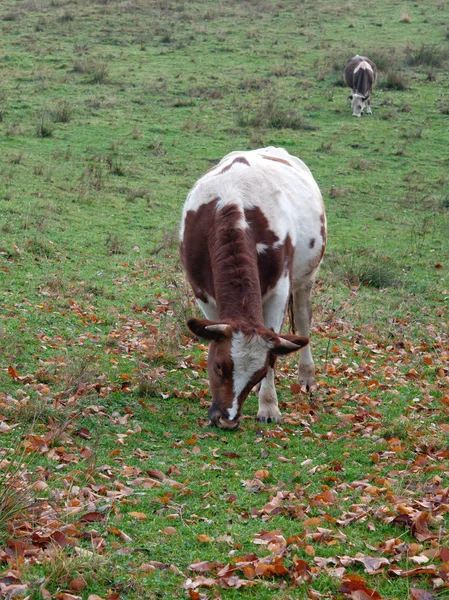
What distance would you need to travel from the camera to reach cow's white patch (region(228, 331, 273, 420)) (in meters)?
6.04

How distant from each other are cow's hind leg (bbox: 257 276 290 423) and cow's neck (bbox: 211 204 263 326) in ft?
1.88

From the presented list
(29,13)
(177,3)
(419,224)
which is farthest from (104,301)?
(177,3)

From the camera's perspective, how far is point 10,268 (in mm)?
10422

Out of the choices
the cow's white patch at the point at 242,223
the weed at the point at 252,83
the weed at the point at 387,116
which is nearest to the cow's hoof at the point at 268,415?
the cow's white patch at the point at 242,223

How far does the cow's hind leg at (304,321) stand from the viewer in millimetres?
8312

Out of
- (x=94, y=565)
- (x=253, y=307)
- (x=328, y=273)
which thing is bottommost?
(x=328, y=273)

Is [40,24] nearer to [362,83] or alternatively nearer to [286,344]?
[362,83]

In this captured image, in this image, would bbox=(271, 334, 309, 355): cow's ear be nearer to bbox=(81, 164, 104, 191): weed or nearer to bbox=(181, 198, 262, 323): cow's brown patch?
bbox=(181, 198, 262, 323): cow's brown patch

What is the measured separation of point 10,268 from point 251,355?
5403 millimetres

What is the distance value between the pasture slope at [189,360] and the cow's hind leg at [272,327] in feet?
0.52

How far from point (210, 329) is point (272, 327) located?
4.15 feet

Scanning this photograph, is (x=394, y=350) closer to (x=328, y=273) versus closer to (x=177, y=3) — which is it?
(x=328, y=273)

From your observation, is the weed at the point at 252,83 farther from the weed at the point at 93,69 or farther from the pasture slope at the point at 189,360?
the weed at the point at 93,69

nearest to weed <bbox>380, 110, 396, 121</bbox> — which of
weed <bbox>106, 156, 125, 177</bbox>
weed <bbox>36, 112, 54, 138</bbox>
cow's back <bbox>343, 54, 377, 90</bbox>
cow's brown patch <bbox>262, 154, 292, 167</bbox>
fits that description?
cow's back <bbox>343, 54, 377, 90</bbox>
